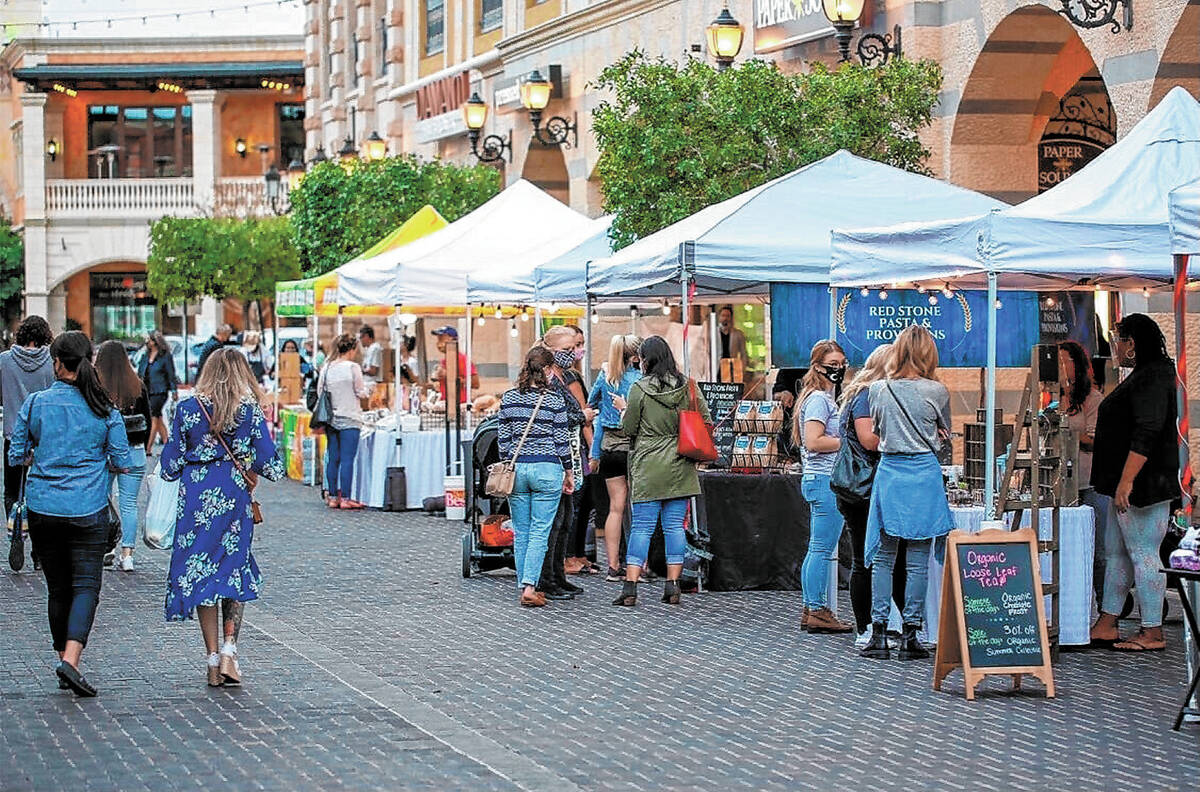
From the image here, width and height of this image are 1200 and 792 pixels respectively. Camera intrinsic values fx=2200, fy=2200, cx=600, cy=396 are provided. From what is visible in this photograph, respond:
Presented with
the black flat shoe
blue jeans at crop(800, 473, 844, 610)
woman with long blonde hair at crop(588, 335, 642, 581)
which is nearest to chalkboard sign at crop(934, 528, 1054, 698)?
blue jeans at crop(800, 473, 844, 610)

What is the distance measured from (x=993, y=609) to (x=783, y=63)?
13809 millimetres

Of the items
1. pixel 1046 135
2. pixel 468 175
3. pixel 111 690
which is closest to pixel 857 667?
pixel 111 690

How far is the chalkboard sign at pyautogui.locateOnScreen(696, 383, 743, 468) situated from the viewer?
50.5ft

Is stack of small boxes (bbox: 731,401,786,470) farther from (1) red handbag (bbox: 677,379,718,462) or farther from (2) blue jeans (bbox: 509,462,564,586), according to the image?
(2) blue jeans (bbox: 509,462,564,586)

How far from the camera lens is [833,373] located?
12.7 metres

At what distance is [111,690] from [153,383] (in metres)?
14.9

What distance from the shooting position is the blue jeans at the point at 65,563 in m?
10.7

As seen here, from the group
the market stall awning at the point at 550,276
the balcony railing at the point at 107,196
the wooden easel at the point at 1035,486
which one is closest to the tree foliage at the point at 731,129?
the market stall awning at the point at 550,276

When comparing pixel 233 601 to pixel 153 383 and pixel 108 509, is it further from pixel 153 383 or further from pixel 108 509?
pixel 153 383

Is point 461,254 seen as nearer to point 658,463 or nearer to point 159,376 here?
point 159,376

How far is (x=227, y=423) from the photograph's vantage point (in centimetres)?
1088

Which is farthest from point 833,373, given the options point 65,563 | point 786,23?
point 786,23

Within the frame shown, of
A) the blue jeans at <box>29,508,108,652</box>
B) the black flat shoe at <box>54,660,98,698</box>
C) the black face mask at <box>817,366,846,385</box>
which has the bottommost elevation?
the black flat shoe at <box>54,660,98,698</box>

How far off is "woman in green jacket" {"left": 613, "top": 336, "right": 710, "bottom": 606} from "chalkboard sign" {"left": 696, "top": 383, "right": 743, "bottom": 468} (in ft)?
4.43
